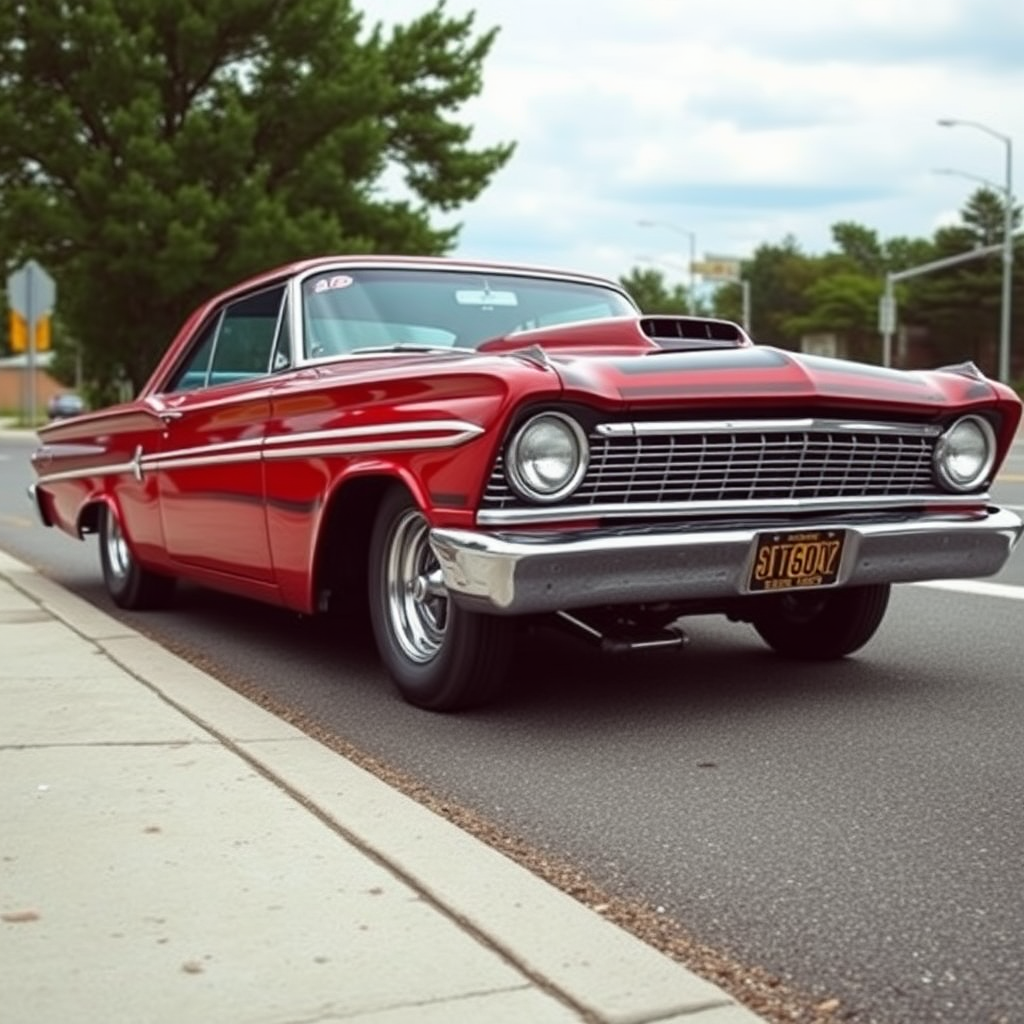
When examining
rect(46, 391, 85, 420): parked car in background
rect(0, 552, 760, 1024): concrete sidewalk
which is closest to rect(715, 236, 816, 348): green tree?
rect(46, 391, 85, 420): parked car in background

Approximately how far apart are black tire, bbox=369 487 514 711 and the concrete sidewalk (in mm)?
542

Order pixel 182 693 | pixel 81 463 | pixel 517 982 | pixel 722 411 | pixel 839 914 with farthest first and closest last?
pixel 81 463 → pixel 182 693 → pixel 722 411 → pixel 839 914 → pixel 517 982

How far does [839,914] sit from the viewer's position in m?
3.24

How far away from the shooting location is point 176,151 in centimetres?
3544

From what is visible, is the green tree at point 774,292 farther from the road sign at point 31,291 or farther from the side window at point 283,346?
the side window at point 283,346

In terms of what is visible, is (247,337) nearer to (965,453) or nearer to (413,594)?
(413,594)

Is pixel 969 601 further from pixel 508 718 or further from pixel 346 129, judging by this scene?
pixel 346 129

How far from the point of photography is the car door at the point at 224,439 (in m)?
5.94

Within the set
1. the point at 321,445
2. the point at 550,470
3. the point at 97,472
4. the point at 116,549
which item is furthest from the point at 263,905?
the point at 97,472

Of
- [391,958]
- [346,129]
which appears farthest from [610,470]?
[346,129]

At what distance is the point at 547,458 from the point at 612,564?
354 mm

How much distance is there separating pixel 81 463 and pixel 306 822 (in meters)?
4.71

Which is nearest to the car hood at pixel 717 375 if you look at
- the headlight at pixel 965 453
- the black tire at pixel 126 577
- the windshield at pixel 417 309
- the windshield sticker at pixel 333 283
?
the headlight at pixel 965 453

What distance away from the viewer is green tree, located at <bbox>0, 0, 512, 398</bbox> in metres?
35.1
